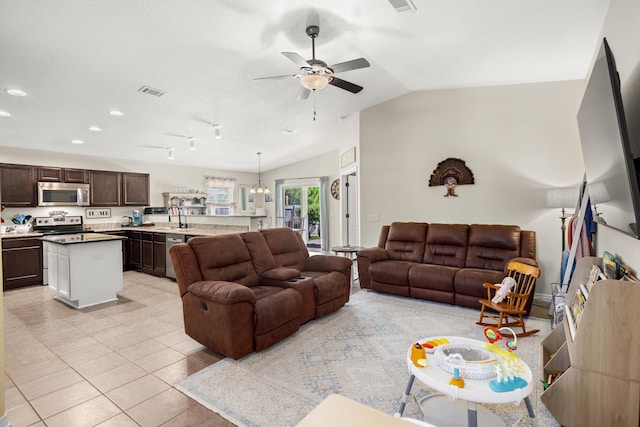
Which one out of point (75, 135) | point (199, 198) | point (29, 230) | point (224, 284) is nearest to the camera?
point (224, 284)

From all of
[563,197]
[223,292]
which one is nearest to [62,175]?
[223,292]

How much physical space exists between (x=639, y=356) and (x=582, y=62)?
360cm

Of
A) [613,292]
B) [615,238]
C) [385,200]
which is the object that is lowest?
A: [613,292]

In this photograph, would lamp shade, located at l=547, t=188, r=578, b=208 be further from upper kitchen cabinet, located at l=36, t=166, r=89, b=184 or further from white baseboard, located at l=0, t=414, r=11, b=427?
upper kitchen cabinet, located at l=36, t=166, r=89, b=184

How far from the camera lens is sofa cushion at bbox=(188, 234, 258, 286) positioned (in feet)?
9.83

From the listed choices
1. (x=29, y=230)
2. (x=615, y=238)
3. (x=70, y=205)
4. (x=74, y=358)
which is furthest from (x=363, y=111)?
(x=29, y=230)

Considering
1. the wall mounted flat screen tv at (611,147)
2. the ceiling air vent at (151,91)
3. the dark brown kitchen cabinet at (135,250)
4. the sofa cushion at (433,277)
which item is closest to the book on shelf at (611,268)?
the wall mounted flat screen tv at (611,147)

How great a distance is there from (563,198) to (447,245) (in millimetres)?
1511

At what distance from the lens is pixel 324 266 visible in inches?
155

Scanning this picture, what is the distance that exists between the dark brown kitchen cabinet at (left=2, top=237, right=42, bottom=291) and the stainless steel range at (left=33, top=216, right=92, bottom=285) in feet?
0.21

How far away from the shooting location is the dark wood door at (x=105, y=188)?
244 inches

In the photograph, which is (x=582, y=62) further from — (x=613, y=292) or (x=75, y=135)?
(x=75, y=135)

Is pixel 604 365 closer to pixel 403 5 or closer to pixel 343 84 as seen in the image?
pixel 403 5

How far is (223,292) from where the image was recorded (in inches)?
100
